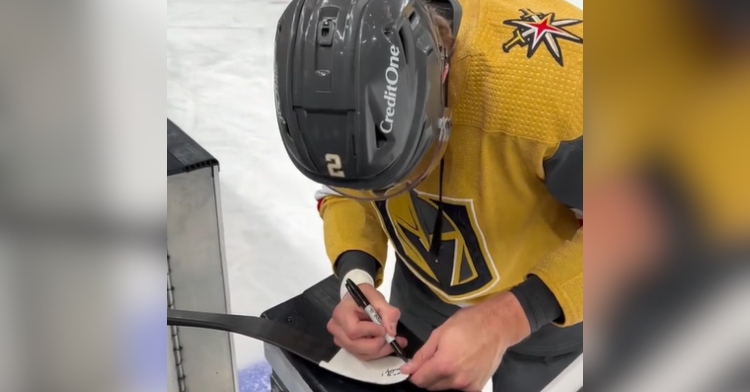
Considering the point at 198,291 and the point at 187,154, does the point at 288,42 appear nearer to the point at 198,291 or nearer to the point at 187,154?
the point at 187,154

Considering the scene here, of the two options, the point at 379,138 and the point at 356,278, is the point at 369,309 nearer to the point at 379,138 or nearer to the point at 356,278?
the point at 356,278

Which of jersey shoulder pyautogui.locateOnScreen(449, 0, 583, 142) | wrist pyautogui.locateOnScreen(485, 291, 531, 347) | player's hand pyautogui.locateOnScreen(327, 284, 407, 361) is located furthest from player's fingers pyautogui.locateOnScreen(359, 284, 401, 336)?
jersey shoulder pyautogui.locateOnScreen(449, 0, 583, 142)

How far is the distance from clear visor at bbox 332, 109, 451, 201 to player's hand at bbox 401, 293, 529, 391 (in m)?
0.19

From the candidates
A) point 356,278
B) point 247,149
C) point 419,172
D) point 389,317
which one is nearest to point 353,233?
point 356,278

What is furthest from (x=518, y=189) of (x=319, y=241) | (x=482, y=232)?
(x=319, y=241)

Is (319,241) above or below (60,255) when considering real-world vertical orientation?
below

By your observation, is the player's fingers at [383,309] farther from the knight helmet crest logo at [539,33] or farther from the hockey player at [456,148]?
the knight helmet crest logo at [539,33]

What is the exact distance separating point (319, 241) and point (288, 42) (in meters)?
1.26

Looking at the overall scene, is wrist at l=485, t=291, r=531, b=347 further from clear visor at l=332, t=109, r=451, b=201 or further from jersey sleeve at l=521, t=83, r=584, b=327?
clear visor at l=332, t=109, r=451, b=201

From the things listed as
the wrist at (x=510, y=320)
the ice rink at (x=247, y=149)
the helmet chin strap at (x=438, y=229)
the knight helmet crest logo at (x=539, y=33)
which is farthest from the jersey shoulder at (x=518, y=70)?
the ice rink at (x=247, y=149)

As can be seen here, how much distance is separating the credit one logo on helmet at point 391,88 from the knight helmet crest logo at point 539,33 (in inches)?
5.5

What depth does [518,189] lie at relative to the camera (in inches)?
31.4

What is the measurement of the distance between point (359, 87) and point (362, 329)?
0.32 metres

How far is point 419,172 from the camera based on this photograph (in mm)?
725
